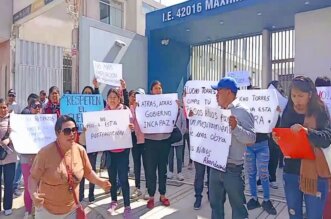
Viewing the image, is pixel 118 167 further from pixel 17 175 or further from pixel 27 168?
pixel 17 175

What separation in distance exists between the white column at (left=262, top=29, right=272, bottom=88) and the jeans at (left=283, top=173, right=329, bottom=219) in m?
9.47

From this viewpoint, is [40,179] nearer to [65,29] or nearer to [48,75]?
[48,75]

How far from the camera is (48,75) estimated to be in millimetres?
15914

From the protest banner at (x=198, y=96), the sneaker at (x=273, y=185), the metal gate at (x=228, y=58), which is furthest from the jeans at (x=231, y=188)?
the metal gate at (x=228, y=58)

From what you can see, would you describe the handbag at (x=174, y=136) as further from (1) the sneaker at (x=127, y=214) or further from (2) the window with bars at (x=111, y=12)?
(2) the window with bars at (x=111, y=12)

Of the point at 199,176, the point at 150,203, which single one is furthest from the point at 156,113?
the point at 150,203

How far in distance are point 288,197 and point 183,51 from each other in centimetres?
1194

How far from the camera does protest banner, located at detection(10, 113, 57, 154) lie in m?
4.32

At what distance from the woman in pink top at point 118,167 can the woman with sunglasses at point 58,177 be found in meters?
1.50

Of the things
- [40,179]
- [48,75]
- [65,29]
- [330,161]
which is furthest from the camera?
[65,29]

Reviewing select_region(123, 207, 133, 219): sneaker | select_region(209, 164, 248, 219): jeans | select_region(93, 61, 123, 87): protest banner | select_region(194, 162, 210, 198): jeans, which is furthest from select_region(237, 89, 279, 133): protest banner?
select_region(93, 61, 123, 87): protest banner

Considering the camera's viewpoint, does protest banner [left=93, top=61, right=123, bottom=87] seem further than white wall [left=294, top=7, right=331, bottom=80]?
No

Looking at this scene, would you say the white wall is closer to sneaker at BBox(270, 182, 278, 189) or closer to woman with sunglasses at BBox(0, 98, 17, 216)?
sneaker at BBox(270, 182, 278, 189)

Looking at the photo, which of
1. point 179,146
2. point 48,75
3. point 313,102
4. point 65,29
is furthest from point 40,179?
point 65,29
